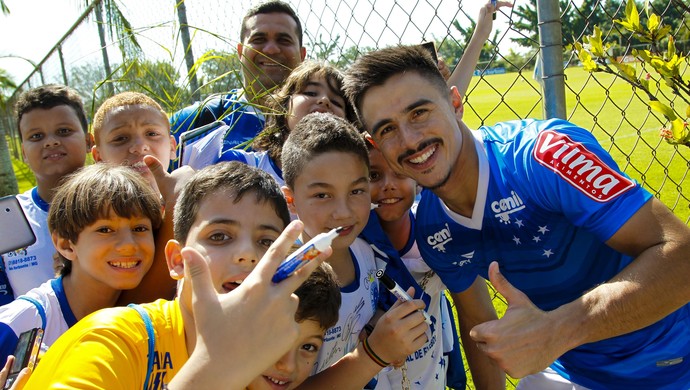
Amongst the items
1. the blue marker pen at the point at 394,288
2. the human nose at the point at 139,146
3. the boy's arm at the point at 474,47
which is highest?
the boy's arm at the point at 474,47

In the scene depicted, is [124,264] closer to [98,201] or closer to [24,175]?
[98,201]

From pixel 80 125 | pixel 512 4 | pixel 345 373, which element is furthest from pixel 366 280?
pixel 80 125

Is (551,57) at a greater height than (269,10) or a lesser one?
lesser

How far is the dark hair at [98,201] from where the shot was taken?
198 cm

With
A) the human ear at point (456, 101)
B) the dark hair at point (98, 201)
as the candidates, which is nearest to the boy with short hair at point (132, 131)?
the dark hair at point (98, 201)

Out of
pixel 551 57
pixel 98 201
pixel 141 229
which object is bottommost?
pixel 141 229

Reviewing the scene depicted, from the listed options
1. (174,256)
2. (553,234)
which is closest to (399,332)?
(553,234)

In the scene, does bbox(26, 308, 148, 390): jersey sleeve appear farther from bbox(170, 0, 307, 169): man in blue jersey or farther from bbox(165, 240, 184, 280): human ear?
bbox(170, 0, 307, 169): man in blue jersey

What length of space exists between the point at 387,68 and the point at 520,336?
1110mm

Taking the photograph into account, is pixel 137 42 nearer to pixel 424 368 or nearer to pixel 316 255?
Result: pixel 316 255

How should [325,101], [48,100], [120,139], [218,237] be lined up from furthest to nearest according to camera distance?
[48,100]
[325,101]
[120,139]
[218,237]

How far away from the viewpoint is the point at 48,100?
2947 mm

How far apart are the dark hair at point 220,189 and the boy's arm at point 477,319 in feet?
3.29

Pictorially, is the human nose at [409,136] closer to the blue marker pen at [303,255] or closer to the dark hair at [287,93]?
the dark hair at [287,93]
